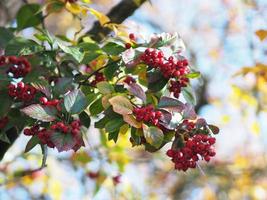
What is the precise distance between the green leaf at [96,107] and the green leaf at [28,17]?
0.42 m

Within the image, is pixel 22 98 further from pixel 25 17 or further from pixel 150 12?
pixel 150 12

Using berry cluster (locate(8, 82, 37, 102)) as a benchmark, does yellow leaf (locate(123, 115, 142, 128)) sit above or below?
above

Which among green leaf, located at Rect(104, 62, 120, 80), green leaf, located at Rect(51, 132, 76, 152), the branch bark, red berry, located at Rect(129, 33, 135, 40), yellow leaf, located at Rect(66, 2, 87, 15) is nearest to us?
green leaf, located at Rect(51, 132, 76, 152)

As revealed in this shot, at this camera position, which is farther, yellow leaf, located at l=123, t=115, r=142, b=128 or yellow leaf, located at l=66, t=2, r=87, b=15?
yellow leaf, located at l=66, t=2, r=87, b=15

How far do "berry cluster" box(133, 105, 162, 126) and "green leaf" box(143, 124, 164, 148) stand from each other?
12mm

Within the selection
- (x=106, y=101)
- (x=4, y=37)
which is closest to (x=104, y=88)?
(x=106, y=101)

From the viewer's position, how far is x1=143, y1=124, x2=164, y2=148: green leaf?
0.88 meters

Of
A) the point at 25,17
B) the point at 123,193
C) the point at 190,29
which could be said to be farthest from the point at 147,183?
the point at 25,17

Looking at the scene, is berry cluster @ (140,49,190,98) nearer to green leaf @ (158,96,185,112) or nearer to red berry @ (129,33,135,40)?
green leaf @ (158,96,185,112)

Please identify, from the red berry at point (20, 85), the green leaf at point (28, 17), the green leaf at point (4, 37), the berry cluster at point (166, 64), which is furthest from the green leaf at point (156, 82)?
the green leaf at point (28, 17)

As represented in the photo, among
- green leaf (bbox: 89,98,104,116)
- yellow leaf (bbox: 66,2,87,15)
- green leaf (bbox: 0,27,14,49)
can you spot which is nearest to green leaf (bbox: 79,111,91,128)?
green leaf (bbox: 89,98,104,116)

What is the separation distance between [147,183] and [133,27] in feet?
10.0

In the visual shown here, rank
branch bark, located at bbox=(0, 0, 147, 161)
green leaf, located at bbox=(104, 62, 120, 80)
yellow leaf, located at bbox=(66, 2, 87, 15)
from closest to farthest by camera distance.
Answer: green leaf, located at bbox=(104, 62, 120, 80)
yellow leaf, located at bbox=(66, 2, 87, 15)
branch bark, located at bbox=(0, 0, 147, 161)

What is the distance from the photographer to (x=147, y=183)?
4203mm
